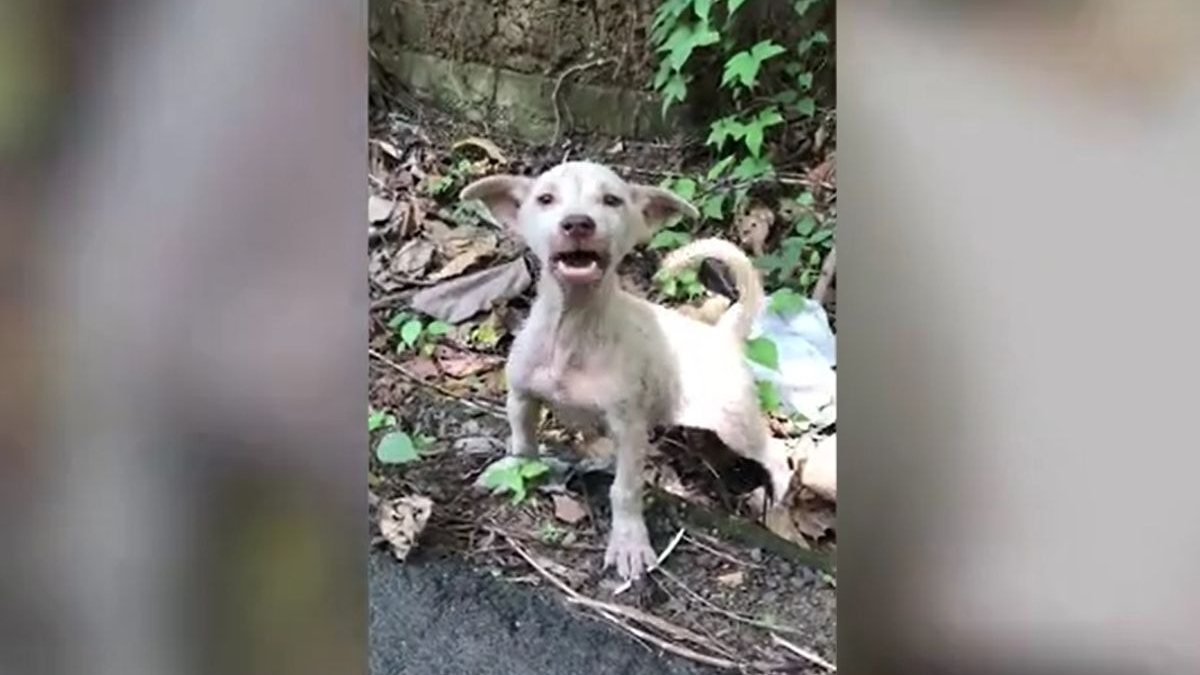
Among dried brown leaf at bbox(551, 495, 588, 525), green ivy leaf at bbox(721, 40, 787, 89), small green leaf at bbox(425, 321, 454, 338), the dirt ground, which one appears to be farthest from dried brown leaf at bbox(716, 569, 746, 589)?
green ivy leaf at bbox(721, 40, 787, 89)

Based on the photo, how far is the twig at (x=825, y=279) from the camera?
4.15 feet

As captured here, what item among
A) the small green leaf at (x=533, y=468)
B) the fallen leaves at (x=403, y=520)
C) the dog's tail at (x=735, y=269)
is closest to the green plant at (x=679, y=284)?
the dog's tail at (x=735, y=269)

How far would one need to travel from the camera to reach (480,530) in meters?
1.24

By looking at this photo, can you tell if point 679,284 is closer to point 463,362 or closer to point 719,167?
point 719,167

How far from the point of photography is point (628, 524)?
1240 millimetres

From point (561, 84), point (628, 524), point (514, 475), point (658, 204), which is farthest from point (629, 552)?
point (561, 84)

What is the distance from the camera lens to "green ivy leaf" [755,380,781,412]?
4.13ft

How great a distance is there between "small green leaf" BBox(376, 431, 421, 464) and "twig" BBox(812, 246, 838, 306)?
17.0 inches

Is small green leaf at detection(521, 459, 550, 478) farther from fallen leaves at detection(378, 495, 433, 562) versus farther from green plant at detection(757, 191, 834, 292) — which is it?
green plant at detection(757, 191, 834, 292)

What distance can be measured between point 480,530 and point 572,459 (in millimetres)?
115

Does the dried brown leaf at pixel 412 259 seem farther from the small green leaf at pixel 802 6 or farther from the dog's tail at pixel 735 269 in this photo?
the small green leaf at pixel 802 6
